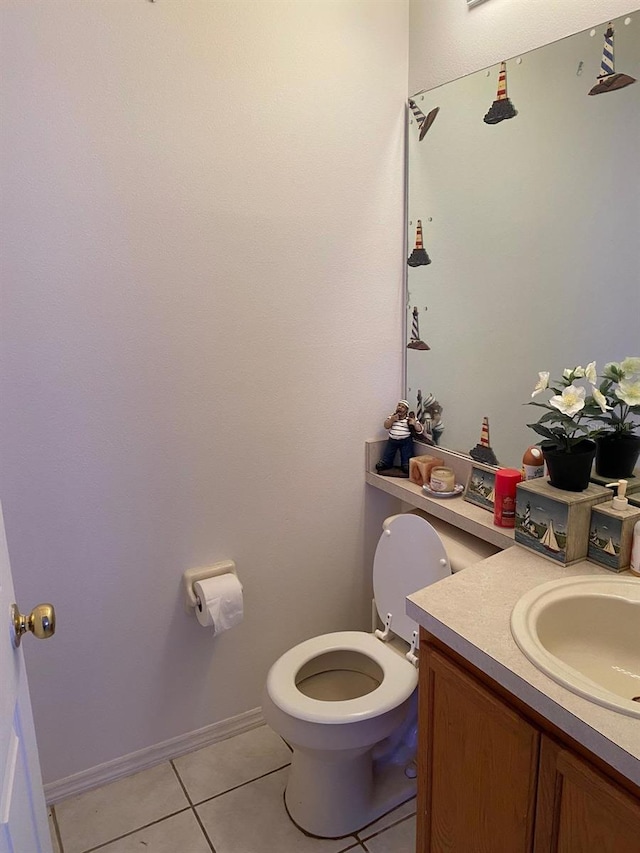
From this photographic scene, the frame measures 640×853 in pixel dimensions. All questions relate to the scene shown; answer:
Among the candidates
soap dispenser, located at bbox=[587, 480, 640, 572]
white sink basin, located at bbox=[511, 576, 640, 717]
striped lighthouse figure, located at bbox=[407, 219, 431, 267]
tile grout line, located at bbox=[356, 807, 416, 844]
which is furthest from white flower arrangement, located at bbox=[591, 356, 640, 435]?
tile grout line, located at bbox=[356, 807, 416, 844]

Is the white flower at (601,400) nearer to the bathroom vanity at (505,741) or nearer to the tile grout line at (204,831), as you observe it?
the bathroom vanity at (505,741)

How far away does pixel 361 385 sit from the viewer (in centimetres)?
204

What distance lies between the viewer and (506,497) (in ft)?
5.27

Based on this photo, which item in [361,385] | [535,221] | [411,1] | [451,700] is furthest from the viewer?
[361,385]

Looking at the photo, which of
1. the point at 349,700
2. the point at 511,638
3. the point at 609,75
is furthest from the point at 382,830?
the point at 609,75

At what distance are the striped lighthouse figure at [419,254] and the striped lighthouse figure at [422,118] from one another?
0.88 feet

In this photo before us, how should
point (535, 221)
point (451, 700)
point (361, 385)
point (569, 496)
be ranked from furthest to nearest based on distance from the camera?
point (361, 385), point (535, 221), point (569, 496), point (451, 700)

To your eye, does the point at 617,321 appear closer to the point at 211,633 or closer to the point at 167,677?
the point at 211,633

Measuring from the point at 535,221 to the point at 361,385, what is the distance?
736 millimetres

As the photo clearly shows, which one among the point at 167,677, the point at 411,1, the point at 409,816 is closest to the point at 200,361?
the point at 167,677

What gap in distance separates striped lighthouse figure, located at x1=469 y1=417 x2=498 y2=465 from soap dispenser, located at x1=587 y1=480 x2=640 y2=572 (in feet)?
1.53

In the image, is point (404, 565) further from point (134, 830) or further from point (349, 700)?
point (134, 830)

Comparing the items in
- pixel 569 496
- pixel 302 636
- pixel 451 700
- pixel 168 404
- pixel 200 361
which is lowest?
pixel 302 636

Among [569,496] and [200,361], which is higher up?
[200,361]
